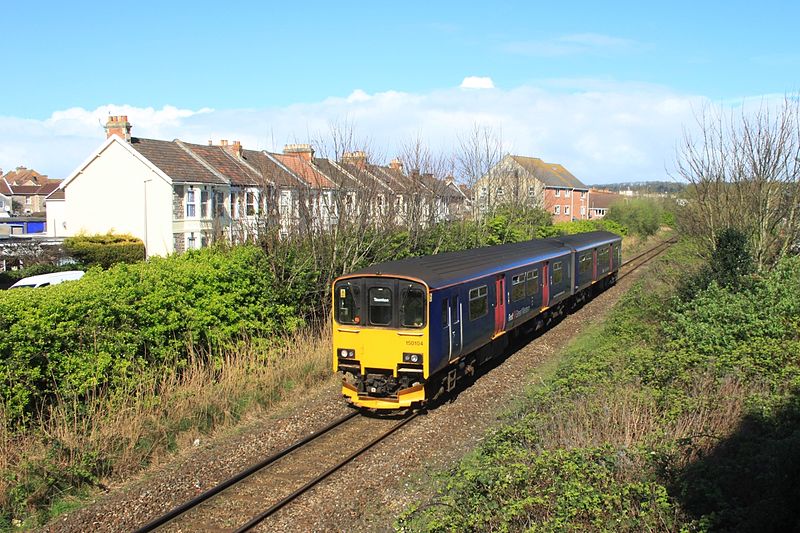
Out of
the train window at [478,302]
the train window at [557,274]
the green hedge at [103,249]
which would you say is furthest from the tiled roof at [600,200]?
the train window at [478,302]

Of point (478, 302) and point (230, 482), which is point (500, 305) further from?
point (230, 482)

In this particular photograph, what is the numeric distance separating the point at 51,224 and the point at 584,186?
53226 millimetres

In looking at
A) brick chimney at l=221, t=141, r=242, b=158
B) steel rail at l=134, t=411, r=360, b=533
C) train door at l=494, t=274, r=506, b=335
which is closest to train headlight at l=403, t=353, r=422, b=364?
steel rail at l=134, t=411, r=360, b=533

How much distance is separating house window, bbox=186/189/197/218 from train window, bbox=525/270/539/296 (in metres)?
21.4

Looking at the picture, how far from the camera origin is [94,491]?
8.58 metres

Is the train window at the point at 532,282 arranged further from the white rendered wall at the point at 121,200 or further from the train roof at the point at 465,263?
Answer: the white rendered wall at the point at 121,200

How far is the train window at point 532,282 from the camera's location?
1625 centimetres

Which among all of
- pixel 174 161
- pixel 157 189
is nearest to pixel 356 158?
pixel 157 189

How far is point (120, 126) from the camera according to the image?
32156 mm

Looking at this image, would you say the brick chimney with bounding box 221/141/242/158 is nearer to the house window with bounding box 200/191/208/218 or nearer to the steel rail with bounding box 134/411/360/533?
the house window with bounding box 200/191/208/218

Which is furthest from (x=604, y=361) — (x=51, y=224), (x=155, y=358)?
(x=51, y=224)

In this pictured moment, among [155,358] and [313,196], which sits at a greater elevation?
[313,196]

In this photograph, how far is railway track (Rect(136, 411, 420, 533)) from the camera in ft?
25.3

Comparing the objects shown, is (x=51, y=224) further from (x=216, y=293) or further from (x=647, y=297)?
(x=647, y=297)
